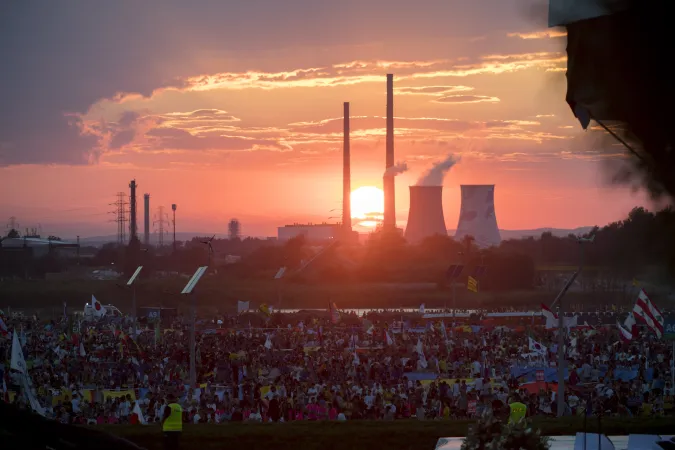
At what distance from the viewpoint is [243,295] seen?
8294cm

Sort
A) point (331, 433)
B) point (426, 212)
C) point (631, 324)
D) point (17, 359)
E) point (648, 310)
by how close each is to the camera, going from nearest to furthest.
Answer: point (331, 433)
point (17, 359)
point (648, 310)
point (631, 324)
point (426, 212)

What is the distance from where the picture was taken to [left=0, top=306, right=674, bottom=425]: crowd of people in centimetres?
1975

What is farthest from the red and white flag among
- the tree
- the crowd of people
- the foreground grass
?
the tree

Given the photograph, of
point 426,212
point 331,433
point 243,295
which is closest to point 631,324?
point 331,433

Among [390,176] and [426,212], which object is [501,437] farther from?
[426,212]

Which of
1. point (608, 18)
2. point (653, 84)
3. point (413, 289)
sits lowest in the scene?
point (413, 289)

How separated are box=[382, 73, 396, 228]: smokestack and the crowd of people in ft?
236

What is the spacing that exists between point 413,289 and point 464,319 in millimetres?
39805

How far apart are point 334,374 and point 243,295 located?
58145 mm

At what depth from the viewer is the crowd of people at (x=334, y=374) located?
778 inches

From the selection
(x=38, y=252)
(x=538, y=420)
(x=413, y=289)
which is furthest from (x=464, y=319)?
(x=38, y=252)

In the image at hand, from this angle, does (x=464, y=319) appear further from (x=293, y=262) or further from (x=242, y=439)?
(x=293, y=262)

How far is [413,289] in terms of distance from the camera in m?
88.2

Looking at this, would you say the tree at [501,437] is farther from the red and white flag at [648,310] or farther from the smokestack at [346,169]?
the smokestack at [346,169]
